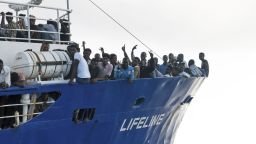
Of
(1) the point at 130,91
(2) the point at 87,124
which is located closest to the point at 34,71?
(2) the point at 87,124

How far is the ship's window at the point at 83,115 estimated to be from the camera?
13398mm

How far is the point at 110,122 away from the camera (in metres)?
14.5

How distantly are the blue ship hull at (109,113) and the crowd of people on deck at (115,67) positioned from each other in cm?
22

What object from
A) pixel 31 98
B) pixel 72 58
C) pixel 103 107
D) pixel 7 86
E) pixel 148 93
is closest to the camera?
pixel 7 86

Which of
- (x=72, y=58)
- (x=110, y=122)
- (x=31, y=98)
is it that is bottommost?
(x=110, y=122)

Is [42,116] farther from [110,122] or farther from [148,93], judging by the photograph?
[148,93]

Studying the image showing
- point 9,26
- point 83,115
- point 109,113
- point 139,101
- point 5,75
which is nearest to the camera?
point 5,75

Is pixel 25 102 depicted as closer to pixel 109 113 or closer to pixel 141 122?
pixel 109 113

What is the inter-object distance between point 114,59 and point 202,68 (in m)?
5.88

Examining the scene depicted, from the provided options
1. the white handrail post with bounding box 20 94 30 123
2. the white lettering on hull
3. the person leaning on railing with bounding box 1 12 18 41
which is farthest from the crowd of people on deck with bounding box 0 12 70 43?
the white lettering on hull

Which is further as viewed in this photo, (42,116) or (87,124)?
(87,124)

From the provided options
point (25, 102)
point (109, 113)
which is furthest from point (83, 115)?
point (25, 102)

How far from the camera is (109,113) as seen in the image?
14.4 m

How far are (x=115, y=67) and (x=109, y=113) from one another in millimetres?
1249
